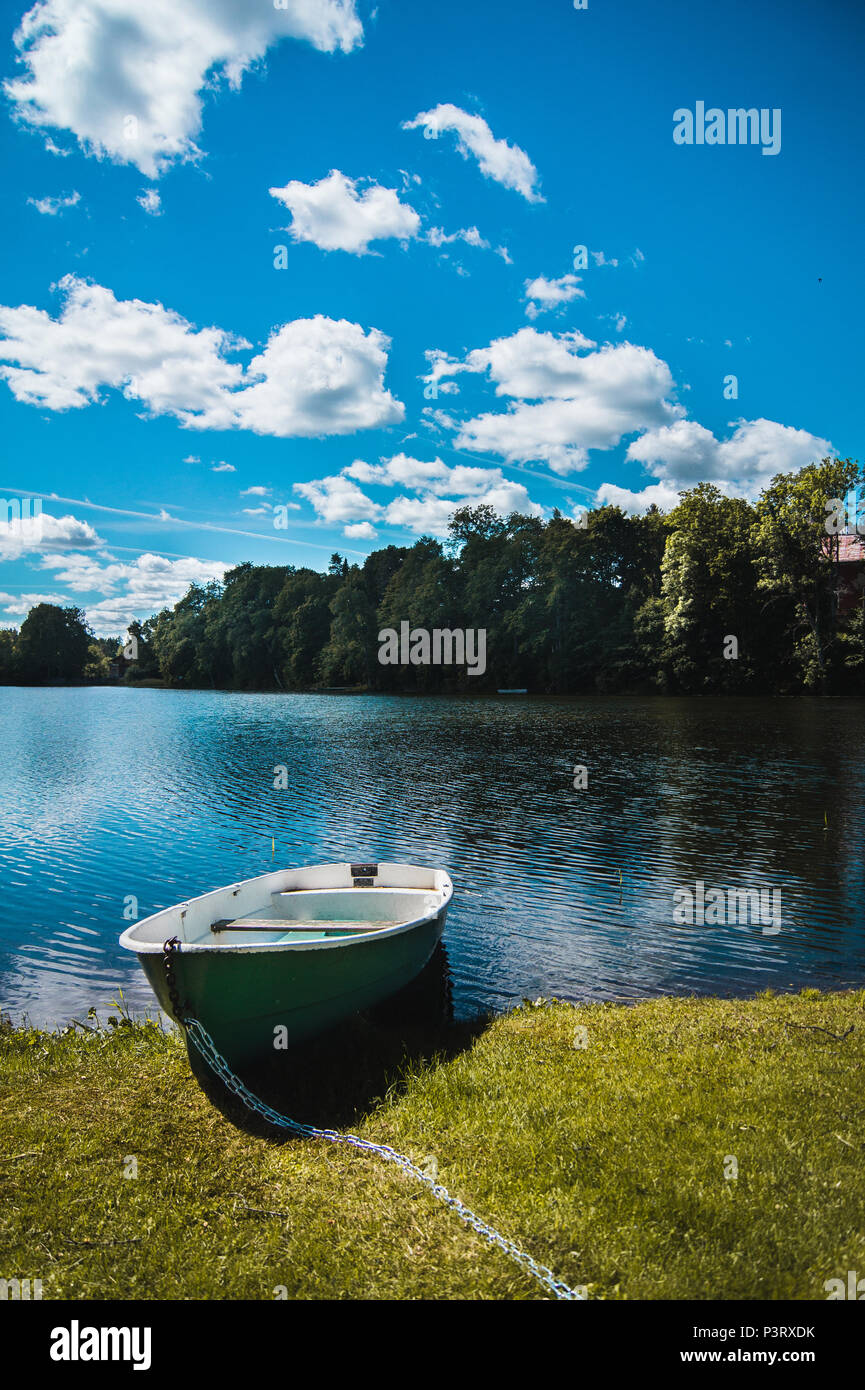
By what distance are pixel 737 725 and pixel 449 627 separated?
58.9 m

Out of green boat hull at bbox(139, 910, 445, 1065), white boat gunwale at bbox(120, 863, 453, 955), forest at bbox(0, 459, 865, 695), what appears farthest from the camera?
forest at bbox(0, 459, 865, 695)

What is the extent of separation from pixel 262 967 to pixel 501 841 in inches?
530

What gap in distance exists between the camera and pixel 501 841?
2019cm

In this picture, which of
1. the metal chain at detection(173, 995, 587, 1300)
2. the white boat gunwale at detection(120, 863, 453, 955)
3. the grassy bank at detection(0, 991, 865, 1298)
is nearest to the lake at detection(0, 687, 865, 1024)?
the white boat gunwale at detection(120, 863, 453, 955)

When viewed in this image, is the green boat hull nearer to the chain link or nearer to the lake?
the chain link

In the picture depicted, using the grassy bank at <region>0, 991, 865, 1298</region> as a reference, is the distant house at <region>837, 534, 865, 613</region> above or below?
above

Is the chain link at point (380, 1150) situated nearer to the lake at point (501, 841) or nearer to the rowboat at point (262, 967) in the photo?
the rowboat at point (262, 967)

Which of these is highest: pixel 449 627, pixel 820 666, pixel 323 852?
pixel 449 627

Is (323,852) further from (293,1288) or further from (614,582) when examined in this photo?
(614,582)

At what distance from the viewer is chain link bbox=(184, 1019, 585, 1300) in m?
4.16

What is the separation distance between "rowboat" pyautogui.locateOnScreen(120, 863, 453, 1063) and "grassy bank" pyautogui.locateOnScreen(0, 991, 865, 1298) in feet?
1.85

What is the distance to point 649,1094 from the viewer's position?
621 cm

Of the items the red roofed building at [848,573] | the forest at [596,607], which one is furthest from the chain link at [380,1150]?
the red roofed building at [848,573]

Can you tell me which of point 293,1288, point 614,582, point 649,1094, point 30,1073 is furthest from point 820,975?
point 614,582
